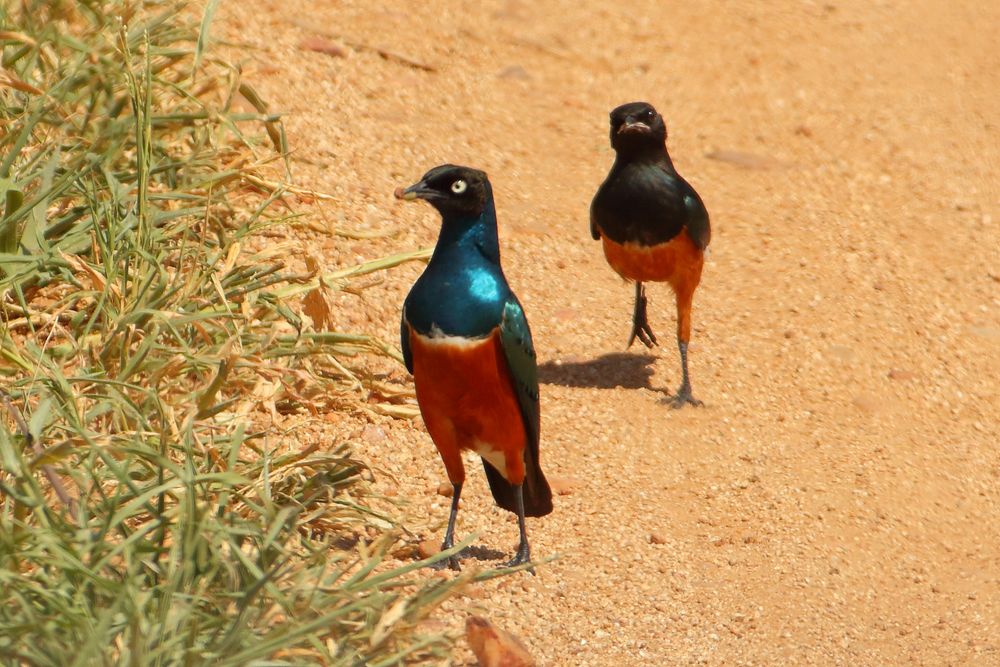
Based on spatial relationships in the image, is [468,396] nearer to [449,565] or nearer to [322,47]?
[449,565]

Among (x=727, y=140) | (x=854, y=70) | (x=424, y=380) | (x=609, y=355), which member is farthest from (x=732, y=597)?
(x=854, y=70)

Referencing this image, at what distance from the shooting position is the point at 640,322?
6590 mm

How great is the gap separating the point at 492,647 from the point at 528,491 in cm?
98

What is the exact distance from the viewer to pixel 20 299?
4.91 metres

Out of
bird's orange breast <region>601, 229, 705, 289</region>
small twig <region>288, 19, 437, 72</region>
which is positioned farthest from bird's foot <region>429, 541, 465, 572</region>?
small twig <region>288, 19, 437, 72</region>

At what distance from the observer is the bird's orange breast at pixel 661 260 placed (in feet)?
20.5

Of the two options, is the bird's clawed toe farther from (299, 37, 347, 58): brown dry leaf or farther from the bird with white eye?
(299, 37, 347, 58): brown dry leaf

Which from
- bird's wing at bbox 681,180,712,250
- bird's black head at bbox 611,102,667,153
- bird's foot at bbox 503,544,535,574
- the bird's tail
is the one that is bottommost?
bird's foot at bbox 503,544,535,574

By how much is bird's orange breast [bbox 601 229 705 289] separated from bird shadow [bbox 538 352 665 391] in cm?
41

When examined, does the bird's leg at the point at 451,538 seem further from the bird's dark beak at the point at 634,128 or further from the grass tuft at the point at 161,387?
the bird's dark beak at the point at 634,128

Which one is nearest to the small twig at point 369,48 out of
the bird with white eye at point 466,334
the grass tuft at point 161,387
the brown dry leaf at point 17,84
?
the grass tuft at point 161,387

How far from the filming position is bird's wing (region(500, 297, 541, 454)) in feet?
14.5

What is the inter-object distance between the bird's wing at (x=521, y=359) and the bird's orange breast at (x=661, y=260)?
1754 millimetres

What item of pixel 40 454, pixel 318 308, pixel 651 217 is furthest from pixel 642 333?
pixel 40 454
